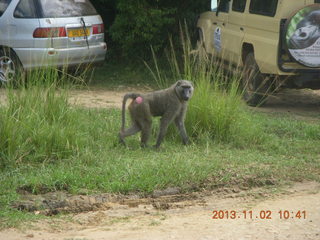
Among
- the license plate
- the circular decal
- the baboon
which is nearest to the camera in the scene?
the baboon

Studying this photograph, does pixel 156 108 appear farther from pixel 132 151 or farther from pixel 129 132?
pixel 132 151

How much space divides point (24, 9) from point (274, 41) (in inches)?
187

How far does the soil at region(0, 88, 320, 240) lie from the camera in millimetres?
5473

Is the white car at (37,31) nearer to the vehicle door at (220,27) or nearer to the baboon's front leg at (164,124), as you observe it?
the vehicle door at (220,27)

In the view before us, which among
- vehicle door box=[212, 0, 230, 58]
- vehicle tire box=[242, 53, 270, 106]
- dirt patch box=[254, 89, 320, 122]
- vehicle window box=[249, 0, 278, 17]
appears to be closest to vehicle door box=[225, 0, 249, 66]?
vehicle door box=[212, 0, 230, 58]

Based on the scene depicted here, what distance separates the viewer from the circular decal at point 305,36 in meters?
10.2

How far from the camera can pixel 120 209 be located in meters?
6.19

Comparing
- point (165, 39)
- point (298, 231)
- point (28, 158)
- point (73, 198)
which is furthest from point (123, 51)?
point (298, 231)

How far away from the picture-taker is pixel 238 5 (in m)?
12.1

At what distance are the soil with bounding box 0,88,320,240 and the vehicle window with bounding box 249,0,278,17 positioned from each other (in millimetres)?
4330

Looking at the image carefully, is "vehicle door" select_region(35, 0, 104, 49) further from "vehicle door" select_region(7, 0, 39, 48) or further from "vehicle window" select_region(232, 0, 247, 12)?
"vehicle window" select_region(232, 0, 247, 12)

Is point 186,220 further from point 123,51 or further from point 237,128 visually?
point 123,51
